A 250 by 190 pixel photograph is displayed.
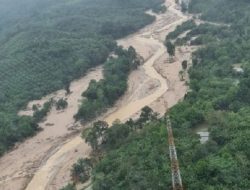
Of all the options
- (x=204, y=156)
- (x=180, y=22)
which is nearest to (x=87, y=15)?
(x=180, y=22)

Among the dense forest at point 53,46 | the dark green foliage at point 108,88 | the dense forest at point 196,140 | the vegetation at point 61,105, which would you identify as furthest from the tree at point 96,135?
the vegetation at point 61,105

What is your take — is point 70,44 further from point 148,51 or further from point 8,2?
point 8,2

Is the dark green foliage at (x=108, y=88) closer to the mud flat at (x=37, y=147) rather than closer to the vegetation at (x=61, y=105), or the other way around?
the mud flat at (x=37, y=147)

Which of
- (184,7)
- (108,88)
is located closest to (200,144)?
(108,88)

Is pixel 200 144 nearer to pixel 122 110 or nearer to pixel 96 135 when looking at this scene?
pixel 96 135

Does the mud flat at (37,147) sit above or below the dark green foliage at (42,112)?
below

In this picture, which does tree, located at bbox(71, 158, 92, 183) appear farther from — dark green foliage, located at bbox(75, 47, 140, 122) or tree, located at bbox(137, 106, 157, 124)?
dark green foliage, located at bbox(75, 47, 140, 122)
